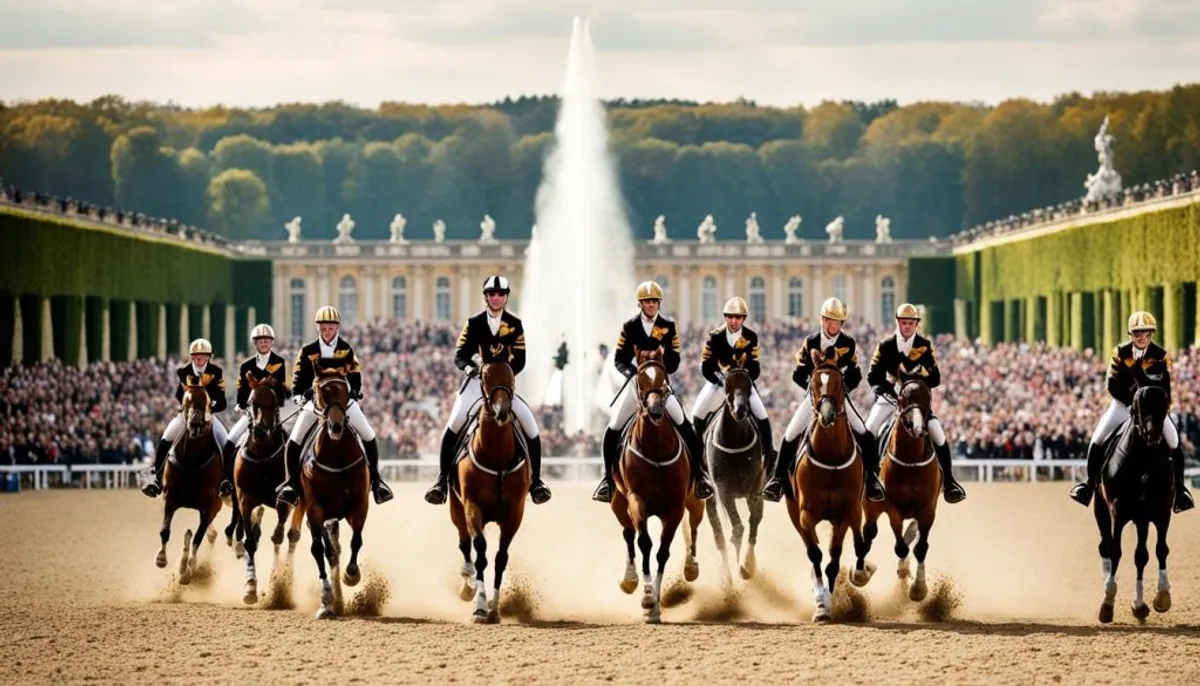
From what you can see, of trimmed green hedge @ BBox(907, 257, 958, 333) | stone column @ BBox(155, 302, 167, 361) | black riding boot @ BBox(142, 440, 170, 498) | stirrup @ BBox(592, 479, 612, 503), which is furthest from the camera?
trimmed green hedge @ BBox(907, 257, 958, 333)

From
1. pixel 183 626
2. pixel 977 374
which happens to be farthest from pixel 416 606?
pixel 977 374

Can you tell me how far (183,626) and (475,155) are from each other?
3799 inches

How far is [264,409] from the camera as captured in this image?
17656 mm

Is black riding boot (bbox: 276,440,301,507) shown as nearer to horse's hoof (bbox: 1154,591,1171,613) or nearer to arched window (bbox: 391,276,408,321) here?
horse's hoof (bbox: 1154,591,1171,613)

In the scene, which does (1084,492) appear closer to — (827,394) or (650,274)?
(827,394)

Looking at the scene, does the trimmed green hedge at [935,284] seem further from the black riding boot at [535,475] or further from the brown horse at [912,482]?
the black riding boot at [535,475]

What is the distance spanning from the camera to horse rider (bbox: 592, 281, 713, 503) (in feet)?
54.4

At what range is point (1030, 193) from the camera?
100688 millimetres

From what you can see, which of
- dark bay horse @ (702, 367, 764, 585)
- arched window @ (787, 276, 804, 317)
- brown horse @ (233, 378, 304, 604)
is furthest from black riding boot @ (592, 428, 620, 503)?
arched window @ (787, 276, 804, 317)

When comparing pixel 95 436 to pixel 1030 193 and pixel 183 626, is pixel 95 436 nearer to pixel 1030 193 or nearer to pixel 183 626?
pixel 183 626

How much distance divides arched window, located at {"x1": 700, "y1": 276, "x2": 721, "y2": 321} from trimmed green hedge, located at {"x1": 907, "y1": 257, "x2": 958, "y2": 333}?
31.4ft

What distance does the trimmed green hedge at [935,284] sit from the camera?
7925 cm

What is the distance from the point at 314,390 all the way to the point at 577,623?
2.20 meters

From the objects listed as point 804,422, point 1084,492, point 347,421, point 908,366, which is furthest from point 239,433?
point 1084,492
